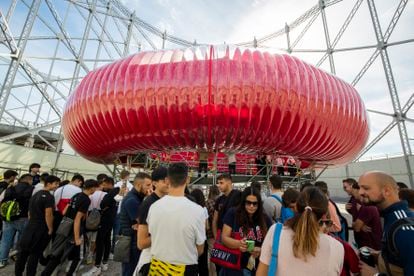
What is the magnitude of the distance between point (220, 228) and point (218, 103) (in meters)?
1.51

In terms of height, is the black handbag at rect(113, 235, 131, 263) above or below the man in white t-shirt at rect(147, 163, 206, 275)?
below

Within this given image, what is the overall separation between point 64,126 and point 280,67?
384cm

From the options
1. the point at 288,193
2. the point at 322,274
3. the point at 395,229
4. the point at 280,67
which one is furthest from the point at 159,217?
the point at 280,67

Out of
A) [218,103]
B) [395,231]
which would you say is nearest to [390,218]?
[395,231]

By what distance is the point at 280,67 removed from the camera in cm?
316

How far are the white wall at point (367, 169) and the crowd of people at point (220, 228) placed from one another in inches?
340

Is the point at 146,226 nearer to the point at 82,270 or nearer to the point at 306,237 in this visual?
the point at 306,237

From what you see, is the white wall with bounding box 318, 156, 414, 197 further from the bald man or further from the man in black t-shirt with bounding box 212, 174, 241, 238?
the bald man

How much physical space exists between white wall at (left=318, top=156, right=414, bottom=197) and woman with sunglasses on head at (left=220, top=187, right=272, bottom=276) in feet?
28.7

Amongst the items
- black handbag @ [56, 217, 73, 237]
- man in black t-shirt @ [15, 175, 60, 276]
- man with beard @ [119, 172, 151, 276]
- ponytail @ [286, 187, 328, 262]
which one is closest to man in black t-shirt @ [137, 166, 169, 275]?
man with beard @ [119, 172, 151, 276]

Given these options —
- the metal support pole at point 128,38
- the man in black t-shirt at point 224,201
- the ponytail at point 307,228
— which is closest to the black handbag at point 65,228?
the man in black t-shirt at point 224,201

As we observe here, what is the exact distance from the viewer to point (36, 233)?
8.02 feet

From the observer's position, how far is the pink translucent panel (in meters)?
3.01

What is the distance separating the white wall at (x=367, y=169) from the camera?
10023 mm
